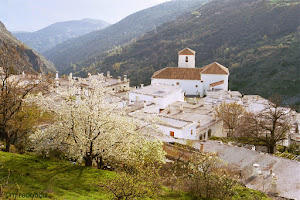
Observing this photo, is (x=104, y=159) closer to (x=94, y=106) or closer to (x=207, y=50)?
(x=94, y=106)

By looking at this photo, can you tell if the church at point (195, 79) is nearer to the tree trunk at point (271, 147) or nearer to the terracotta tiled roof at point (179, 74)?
the terracotta tiled roof at point (179, 74)

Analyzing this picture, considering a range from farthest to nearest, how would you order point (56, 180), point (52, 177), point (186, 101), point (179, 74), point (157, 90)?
point (179, 74)
point (186, 101)
point (157, 90)
point (52, 177)
point (56, 180)

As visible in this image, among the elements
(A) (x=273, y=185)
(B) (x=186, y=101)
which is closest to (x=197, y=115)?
(B) (x=186, y=101)

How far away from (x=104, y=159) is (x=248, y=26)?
4421 inches

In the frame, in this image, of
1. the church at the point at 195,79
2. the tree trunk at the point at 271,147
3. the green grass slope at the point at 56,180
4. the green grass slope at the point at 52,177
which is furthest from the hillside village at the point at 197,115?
the green grass slope at the point at 52,177

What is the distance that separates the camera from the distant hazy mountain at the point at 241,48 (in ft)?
245

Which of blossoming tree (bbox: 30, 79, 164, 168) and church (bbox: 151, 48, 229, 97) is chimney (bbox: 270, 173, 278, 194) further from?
church (bbox: 151, 48, 229, 97)

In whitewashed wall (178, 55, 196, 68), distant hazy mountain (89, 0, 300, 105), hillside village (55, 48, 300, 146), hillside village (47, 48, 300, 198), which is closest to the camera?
hillside village (47, 48, 300, 198)


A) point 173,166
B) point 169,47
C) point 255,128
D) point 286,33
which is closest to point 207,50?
point 169,47

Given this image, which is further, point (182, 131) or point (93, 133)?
point (182, 131)

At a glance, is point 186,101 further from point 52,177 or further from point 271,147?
point 52,177

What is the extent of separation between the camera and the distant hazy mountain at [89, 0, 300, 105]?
245 ft

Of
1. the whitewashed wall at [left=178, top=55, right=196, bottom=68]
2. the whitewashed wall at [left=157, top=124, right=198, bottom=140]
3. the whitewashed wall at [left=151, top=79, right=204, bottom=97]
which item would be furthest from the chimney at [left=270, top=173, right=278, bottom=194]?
the whitewashed wall at [left=178, top=55, right=196, bottom=68]

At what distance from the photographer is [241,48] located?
100562mm
